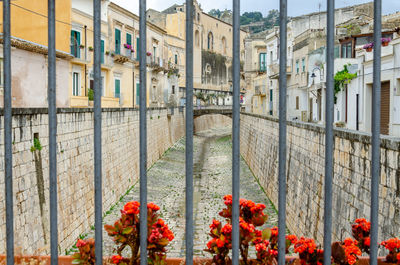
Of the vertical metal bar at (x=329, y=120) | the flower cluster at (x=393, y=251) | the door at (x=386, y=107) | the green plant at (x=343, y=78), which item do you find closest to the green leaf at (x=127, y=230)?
the vertical metal bar at (x=329, y=120)

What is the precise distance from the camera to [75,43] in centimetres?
1777

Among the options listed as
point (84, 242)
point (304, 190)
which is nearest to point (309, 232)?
point (304, 190)

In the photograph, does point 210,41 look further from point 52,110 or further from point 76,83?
point 52,110

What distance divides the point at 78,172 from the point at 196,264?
8.32 meters

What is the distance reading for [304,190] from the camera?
9.80m

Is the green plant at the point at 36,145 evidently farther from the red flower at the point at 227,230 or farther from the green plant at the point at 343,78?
the green plant at the point at 343,78

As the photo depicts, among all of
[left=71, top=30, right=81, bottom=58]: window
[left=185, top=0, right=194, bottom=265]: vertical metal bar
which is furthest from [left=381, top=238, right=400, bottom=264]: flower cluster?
[left=71, top=30, right=81, bottom=58]: window

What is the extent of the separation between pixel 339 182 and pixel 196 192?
9.50 metres

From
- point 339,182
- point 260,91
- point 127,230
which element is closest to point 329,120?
point 127,230

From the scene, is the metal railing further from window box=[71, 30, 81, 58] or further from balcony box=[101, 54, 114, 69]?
balcony box=[101, 54, 114, 69]

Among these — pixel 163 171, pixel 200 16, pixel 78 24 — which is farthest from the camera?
pixel 200 16

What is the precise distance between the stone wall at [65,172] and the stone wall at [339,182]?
4125 millimetres

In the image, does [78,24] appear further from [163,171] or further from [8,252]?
[8,252]

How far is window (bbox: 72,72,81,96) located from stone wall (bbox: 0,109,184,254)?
3.41 m
